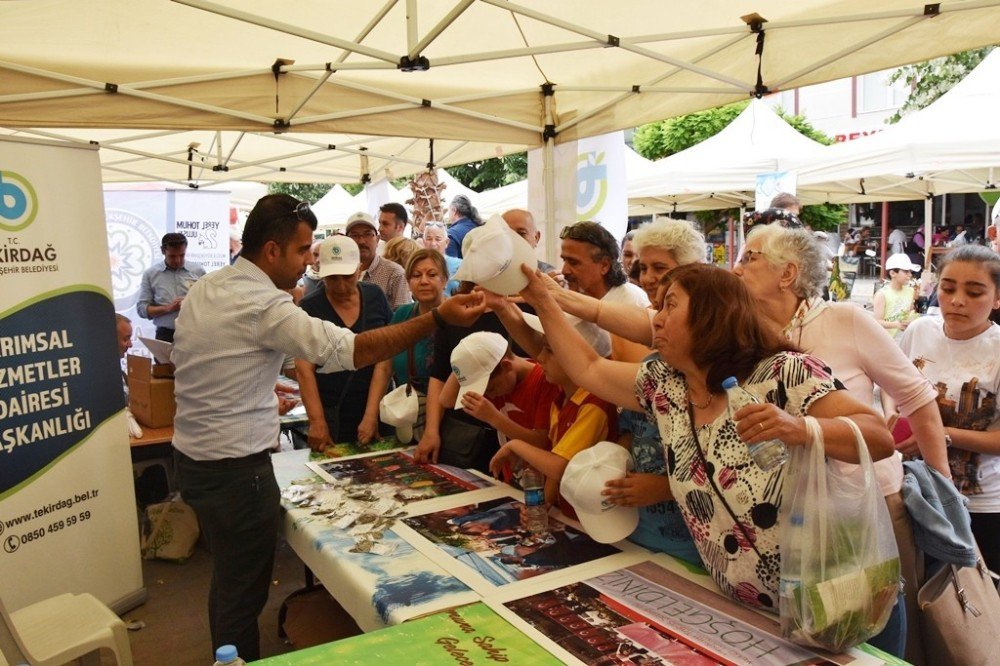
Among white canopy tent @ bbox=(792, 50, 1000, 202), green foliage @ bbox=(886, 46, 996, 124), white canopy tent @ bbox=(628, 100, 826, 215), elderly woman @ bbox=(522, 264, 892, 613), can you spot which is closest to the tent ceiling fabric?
elderly woman @ bbox=(522, 264, 892, 613)

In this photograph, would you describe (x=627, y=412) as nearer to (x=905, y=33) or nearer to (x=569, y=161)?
(x=905, y=33)

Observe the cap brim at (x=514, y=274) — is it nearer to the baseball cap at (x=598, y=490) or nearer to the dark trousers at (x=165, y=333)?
the baseball cap at (x=598, y=490)

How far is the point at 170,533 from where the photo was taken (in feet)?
14.0

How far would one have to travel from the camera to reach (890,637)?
1671 millimetres

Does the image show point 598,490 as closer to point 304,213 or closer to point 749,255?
point 749,255

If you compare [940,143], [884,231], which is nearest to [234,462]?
[940,143]

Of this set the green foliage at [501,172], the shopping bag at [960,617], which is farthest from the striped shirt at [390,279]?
the green foliage at [501,172]

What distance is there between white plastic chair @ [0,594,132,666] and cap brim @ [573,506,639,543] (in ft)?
5.27

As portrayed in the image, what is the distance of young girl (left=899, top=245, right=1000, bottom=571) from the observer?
2389 mm

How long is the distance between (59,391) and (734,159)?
7.36 m

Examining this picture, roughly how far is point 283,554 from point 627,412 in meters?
2.98

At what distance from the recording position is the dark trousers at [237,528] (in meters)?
2.36

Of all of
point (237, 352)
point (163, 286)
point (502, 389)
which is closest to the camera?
point (237, 352)

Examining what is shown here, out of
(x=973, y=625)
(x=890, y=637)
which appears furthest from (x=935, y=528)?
(x=890, y=637)
